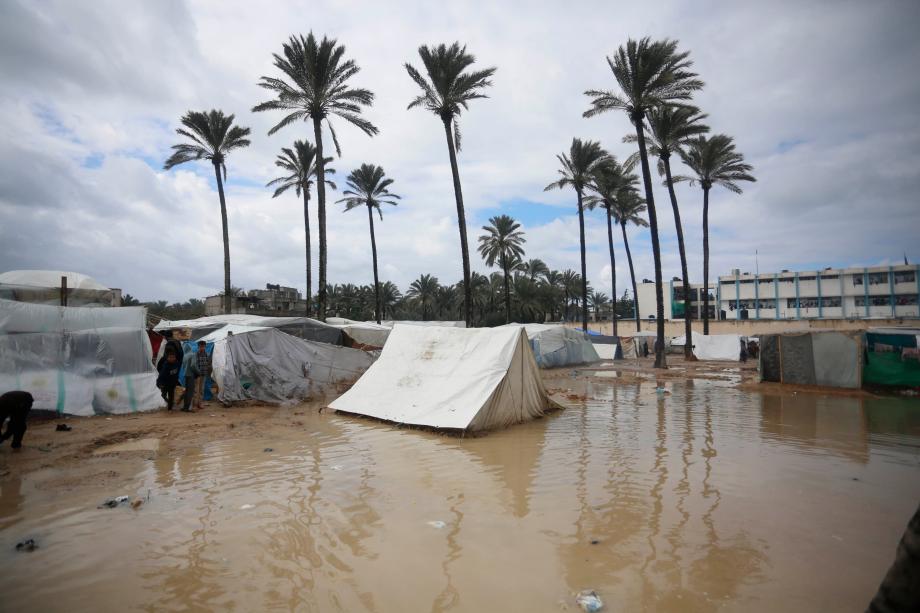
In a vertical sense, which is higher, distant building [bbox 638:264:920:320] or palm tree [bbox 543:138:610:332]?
palm tree [bbox 543:138:610:332]

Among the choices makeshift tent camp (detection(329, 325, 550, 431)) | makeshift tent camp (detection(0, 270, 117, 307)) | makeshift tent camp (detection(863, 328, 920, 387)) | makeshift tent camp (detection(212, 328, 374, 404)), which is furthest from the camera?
makeshift tent camp (detection(0, 270, 117, 307))

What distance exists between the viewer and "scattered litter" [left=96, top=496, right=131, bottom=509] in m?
4.74

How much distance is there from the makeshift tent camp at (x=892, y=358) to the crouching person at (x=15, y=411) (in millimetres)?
19812

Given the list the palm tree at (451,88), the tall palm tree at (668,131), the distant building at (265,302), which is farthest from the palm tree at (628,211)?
the distant building at (265,302)

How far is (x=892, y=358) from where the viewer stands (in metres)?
13.6

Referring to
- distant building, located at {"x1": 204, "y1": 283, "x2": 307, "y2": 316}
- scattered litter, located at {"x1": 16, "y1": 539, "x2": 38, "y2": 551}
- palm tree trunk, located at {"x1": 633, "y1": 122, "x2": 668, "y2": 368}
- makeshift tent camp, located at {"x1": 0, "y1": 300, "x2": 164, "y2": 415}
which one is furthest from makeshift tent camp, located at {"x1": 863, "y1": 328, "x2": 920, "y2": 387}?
distant building, located at {"x1": 204, "y1": 283, "x2": 307, "y2": 316}

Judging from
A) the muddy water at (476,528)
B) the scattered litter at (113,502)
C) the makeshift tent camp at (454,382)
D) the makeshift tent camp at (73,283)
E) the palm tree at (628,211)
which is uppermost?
the palm tree at (628,211)

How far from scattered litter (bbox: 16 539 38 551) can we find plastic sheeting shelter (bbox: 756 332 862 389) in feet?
59.5

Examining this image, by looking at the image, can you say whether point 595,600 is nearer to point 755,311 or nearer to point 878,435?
point 878,435

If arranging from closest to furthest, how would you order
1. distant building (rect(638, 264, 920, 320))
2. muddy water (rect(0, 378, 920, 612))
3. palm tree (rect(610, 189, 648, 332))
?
muddy water (rect(0, 378, 920, 612)) → palm tree (rect(610, 189, 648, 332)) → distant building (rect(638, 264, 920, 320))

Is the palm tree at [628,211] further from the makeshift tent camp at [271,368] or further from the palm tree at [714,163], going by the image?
the makeshift tent camp at [271,368]

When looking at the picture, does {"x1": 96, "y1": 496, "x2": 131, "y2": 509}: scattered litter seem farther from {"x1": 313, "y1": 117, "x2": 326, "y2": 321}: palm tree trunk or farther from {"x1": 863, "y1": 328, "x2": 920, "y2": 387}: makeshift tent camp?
{"x1": 863, "y1": 328, "x2": 920, "y2": 387}: makeshift tent camp

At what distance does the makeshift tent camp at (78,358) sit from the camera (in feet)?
27.5

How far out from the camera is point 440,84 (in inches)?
745
